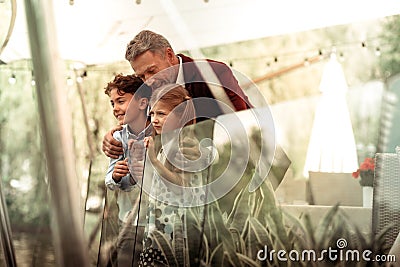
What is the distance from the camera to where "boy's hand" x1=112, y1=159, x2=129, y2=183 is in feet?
8.59

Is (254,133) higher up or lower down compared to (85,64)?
lower down

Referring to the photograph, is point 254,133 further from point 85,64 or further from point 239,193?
point 85,64

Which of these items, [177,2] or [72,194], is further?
[177,2]

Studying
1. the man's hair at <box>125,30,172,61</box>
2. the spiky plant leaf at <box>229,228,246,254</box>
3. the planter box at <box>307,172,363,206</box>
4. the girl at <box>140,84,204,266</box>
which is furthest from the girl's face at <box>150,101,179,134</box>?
the planter box at <box>307,172,363,206</box>

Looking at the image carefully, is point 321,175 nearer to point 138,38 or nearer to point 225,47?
point 225,47

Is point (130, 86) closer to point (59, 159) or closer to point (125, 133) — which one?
point (125, 133)

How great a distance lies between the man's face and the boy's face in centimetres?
11

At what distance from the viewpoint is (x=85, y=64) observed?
2.64m

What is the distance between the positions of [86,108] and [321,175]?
0.98 meters

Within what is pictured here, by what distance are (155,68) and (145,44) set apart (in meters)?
0.10

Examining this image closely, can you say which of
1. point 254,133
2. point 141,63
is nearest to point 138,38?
point 141,63

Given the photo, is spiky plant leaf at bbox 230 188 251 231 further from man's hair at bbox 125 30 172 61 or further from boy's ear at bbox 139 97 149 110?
man's hair at bbox 125 30 172 61

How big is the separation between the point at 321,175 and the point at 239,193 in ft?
1.08

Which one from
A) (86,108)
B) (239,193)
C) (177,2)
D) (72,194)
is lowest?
(239,193)
